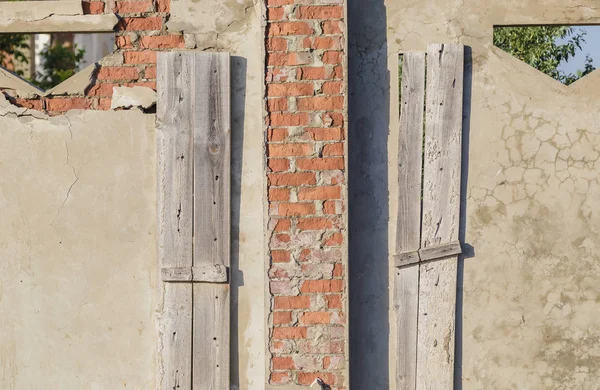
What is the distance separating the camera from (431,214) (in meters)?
3.89

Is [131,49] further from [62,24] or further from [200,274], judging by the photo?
[200,274]

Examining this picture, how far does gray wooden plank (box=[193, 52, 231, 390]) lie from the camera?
12.7 feet

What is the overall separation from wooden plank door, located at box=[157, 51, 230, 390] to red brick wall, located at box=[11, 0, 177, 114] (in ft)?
0.48

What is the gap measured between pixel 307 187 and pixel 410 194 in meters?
0.53

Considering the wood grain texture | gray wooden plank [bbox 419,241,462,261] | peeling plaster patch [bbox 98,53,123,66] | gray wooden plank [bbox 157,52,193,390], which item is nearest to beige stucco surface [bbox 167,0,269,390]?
gray wooden plank [bbox 157,52,193,390]

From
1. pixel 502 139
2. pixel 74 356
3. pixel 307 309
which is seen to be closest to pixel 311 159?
pixel 307 309

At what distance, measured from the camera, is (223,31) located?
3.94 m

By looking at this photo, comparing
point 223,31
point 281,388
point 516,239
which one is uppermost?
point 223,31

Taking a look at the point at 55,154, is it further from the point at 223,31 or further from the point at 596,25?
the point at 596,25

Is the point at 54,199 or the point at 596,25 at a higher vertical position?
the point at 596,25

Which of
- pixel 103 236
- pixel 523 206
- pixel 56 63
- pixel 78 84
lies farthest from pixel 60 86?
pixel 56 63

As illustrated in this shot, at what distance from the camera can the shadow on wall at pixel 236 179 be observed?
12.8 feet

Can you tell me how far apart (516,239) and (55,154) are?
241cm

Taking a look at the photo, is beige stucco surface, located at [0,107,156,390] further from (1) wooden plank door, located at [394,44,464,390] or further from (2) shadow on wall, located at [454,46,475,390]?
(2) shadow on wall, located at [454,46,475,390]
